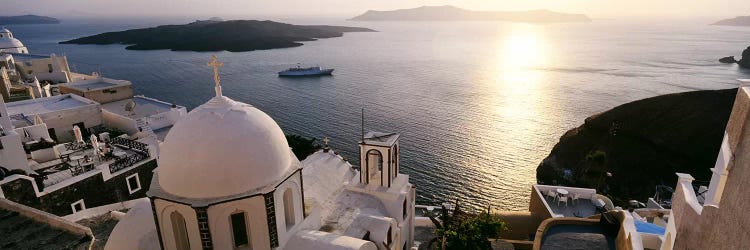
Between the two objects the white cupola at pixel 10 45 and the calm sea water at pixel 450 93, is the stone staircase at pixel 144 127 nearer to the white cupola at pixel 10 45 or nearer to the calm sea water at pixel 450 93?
the calm sea water at pixel 450 93

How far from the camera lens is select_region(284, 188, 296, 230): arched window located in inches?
561

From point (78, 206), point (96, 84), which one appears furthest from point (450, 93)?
point (78, 206)

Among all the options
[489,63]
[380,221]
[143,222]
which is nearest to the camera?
[143,222]

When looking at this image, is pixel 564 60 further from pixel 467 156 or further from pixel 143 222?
pixel 143 222

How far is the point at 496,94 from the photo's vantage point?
76.8m

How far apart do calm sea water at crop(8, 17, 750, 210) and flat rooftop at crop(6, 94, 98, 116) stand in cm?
2569

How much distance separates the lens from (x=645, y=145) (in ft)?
143

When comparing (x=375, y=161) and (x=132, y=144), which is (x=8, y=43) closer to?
(x=132, y=144)

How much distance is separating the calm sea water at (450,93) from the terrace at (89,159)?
25.5 m

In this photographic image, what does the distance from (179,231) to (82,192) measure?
1085cm

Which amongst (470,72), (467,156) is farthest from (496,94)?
(467,156)

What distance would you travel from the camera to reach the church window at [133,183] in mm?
21980

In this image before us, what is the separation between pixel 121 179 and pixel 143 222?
31.6 ft

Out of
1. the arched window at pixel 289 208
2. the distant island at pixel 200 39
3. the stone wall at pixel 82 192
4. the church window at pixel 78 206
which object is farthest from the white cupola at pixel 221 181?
the distant island at pixel 200 39
